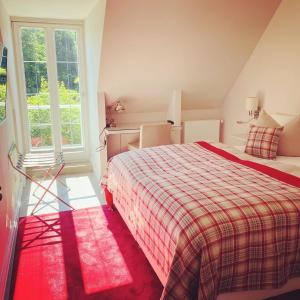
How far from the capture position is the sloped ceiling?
3.22 m

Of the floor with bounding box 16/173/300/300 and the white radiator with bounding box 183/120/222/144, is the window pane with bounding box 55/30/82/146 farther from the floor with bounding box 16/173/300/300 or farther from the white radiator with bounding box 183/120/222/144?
the white radiator with bounding box 183/120/222/144

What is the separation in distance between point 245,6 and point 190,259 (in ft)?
9.58

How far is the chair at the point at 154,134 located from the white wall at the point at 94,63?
0.62 meters

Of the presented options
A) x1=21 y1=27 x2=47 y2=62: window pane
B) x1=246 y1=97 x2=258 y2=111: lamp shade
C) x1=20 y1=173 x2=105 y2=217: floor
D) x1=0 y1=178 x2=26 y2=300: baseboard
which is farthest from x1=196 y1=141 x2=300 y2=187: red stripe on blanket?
x1=21 y1=27 x2=47 y2=62: window pane

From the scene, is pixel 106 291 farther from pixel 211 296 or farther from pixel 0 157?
pixel 0 157

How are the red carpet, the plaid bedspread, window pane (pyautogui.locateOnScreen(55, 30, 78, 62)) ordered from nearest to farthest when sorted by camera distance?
the plaid bedspread → the red carpet → window pane (pyautogui.locateOnScreen(55, 30, 78, 62))

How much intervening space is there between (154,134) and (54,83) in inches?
67.6

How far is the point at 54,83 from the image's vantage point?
448 cm

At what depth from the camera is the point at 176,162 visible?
2691 millimetres

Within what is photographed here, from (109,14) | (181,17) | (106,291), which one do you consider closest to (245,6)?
(181,17)

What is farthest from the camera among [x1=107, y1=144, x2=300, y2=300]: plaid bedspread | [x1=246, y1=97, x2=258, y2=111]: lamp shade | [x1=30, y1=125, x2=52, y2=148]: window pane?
[x1=30, y1=125, x2=52, y2=148]: window pane

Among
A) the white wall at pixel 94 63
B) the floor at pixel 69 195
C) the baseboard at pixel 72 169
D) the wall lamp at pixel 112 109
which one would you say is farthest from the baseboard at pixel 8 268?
the wall lamp at pixel 112 109

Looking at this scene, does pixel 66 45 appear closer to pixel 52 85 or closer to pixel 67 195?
pixel 52 85

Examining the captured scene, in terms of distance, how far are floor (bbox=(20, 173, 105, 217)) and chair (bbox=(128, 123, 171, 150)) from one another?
2.81 ft
